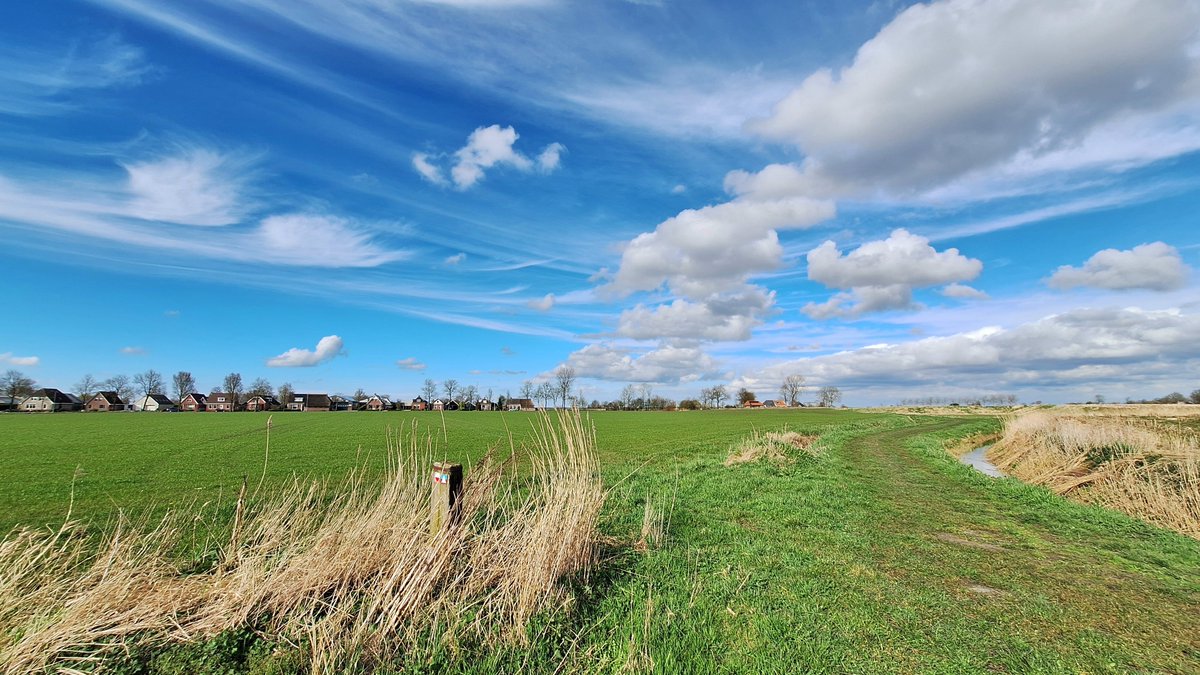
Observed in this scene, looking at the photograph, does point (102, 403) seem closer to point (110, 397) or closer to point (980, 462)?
point (110, 397)

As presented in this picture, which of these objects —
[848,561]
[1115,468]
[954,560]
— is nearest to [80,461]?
[848,561]

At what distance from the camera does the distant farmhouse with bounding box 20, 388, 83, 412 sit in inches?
4616

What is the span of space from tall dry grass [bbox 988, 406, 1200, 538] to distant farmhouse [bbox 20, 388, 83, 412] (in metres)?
160

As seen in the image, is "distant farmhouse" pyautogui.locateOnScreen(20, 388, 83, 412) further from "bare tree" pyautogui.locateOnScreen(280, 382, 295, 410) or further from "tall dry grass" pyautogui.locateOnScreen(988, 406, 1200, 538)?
"tall dry grass" pyautogui.locateOnScreen(988, 406, 1200, 538)

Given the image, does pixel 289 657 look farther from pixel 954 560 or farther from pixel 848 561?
pixel 954 560

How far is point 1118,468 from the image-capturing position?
581 inches

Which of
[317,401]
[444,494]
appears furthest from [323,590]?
[317,401]

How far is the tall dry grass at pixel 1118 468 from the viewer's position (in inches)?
448

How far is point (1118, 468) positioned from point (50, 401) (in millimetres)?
171084

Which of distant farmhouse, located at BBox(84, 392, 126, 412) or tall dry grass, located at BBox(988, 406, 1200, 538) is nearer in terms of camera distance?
tall dry grass, located at BBox(988, 406, 1200, 538)

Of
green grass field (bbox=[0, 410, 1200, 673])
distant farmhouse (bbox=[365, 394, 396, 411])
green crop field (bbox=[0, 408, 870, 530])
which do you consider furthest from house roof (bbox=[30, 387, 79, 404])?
green grass field (bbox=[0, 410, 1200, 673])

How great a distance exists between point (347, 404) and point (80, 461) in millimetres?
138425

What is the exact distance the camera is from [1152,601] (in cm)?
661

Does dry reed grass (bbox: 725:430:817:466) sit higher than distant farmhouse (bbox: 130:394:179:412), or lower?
lower
